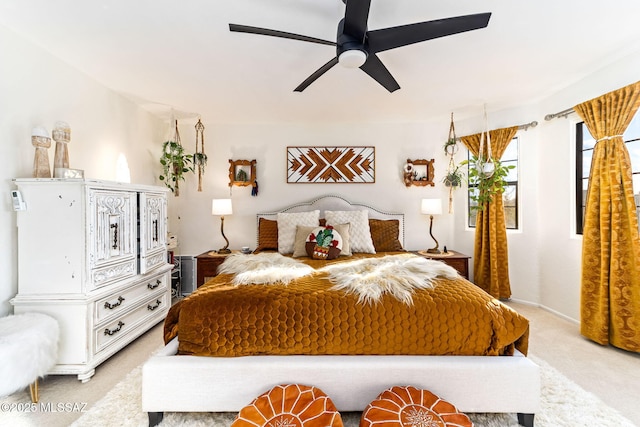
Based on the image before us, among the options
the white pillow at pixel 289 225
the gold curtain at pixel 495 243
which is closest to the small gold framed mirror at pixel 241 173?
the white pillow at pixel 289 225

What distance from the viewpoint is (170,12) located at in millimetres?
1780

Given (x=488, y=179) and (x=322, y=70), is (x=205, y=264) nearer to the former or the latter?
(x=322, y=70)

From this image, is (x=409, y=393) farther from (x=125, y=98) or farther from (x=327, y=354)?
(x=125, y=98)

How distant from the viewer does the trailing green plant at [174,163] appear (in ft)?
11.8

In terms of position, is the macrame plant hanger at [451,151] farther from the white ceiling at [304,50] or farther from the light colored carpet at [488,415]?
the light colored carpet at [488,415]

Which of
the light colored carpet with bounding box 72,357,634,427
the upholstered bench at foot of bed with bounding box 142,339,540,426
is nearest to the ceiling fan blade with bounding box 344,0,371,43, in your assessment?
the upholstered bench at foot of bed with bounding box 142,339,540,426

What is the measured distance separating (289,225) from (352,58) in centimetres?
214

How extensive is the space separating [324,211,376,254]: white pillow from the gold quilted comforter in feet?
5.35

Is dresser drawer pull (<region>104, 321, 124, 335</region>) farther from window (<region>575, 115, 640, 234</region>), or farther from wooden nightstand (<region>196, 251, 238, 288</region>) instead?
window (<region>575, 115, 640, 234</region>)

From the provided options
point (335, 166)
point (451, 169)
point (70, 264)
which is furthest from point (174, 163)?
point (451, 169)

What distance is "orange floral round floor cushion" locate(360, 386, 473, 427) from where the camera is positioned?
128 cm

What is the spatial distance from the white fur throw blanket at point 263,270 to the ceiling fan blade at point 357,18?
59.3 inches

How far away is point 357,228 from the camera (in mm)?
3338

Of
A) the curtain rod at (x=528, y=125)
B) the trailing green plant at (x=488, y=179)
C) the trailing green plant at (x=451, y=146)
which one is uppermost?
the curtain rod at (x=528, y=125)
